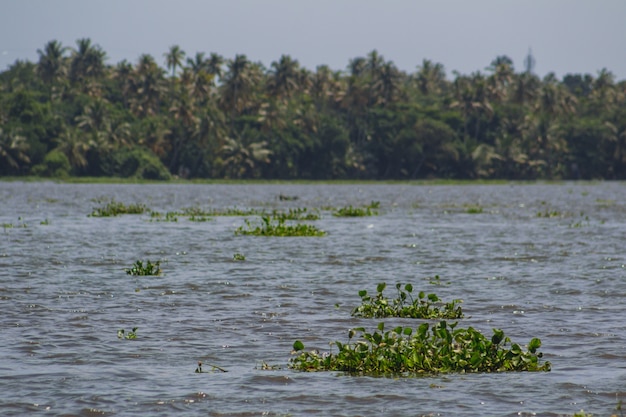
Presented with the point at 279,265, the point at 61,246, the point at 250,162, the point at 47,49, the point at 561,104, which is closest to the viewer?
the point at 279,265

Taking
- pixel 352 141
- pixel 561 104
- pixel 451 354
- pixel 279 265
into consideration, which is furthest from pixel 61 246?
pixel 561 104

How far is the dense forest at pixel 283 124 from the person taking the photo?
125 m

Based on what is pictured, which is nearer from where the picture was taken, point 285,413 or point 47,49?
point 285,413

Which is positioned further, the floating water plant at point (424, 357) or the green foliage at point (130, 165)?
the green foliage at point (130, 165)

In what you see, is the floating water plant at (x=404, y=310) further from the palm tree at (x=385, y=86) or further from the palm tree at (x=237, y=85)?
the palm tree at (x=385, y=86)

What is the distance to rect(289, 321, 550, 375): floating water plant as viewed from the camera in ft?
38.5

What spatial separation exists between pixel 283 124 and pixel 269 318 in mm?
119259

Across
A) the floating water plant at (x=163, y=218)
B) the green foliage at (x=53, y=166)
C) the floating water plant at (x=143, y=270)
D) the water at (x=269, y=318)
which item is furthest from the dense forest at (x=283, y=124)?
the floating water plant at (x=143, y=270)

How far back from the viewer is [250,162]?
12900 centimetres

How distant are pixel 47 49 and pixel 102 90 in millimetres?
10013

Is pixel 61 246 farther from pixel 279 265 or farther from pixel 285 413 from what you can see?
pixel 285 413

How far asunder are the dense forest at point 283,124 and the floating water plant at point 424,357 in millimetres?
111473

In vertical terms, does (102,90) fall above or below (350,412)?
above

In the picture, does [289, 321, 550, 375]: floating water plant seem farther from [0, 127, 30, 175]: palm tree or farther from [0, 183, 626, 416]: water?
[0, 127, 30, 175]: palm tree
